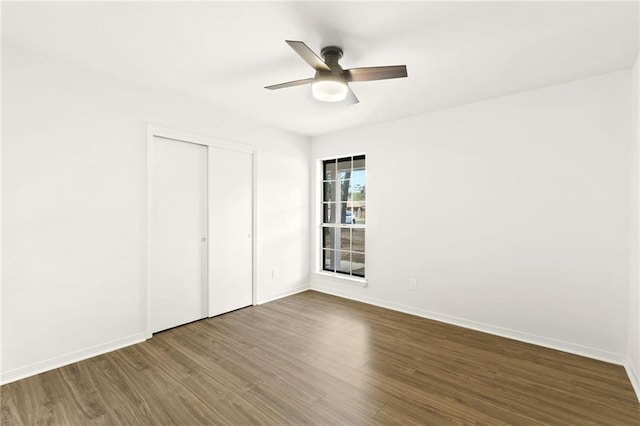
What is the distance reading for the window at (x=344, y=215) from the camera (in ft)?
14.8

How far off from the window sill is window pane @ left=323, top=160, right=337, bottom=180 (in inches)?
62.6

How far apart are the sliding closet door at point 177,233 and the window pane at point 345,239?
2.11m

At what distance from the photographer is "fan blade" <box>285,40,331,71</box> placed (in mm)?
1774

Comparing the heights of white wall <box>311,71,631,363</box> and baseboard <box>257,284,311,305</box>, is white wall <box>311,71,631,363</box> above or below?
above

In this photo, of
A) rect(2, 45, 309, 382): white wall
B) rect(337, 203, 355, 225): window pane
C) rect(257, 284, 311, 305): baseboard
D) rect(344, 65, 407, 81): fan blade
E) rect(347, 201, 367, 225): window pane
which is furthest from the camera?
rect(337, 203, 355, 225): window pane

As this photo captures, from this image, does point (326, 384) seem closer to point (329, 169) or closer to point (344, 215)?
point (344, 215)

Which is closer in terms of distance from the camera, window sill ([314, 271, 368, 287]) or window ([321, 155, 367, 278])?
window sill ([314, 271, 368, 287])

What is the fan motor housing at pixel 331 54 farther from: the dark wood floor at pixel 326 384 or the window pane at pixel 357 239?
the window pane at pixel 357 239

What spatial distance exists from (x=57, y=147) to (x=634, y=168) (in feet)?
16.0

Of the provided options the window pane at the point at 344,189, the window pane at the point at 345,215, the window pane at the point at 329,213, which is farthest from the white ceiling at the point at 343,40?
the window pane at the point at 329,213

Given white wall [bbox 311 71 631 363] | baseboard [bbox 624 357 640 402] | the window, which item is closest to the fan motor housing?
white wall [bbox 311 71 631 363]

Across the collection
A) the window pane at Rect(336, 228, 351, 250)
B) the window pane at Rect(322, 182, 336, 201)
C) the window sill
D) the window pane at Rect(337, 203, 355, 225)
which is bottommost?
the window sill

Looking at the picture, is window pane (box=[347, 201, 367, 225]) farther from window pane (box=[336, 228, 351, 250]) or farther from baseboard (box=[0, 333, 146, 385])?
baseboard (box=[0, 333, 146, 385])

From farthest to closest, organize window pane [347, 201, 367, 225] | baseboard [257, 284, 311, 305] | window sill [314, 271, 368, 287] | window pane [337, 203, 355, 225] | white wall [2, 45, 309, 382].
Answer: window pane [337, 203, 355, 225] < window pane [347, 201, 367, 225] < window sill [314, 271, 368, 287] < baseboard [257, 284, 311, 305] < white wall [2, 45, 309, 382]
